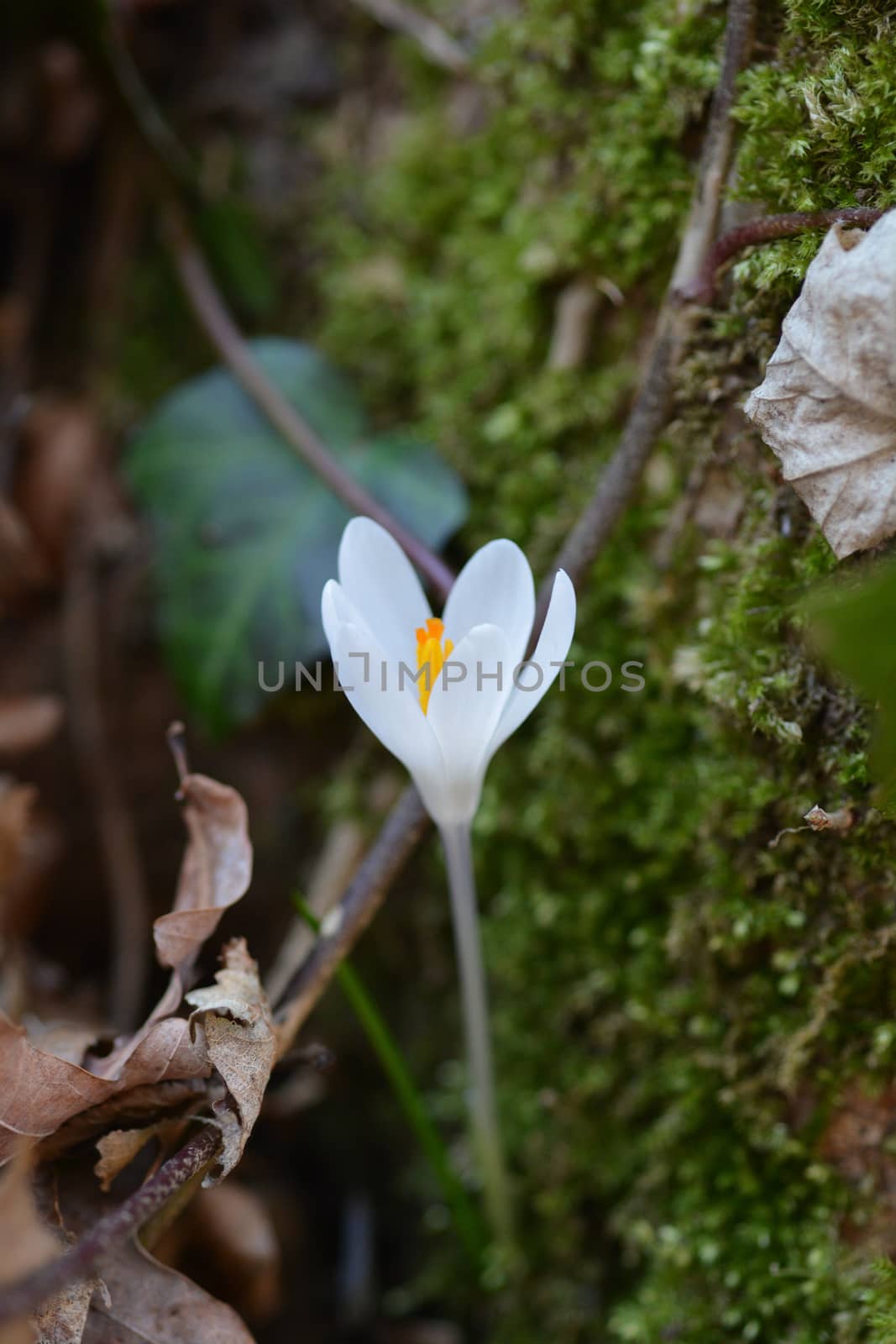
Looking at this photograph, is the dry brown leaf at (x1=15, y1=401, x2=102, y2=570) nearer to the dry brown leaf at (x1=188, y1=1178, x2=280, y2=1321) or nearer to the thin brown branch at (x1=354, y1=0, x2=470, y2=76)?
the thin brown branch at (x1=354, y1=0, x2=470, y2=76)

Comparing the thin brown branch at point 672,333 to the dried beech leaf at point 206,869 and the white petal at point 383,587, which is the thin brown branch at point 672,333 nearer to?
the white petal at point 383,587

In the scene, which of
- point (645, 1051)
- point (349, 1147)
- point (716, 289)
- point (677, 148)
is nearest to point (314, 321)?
point (677, 148)

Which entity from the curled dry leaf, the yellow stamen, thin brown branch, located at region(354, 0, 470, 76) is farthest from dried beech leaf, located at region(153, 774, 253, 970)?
thin brown branch, located at region(354, 0, 470, 76)

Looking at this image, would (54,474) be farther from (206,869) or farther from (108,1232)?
(108,1232)

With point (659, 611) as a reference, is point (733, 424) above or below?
above

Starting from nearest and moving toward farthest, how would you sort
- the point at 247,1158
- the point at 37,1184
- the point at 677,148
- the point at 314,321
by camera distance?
the point at 37,1184, the point at 677,148, the point at 247,1158, the point at 314,321

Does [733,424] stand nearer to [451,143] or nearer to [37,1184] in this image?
[451,143]

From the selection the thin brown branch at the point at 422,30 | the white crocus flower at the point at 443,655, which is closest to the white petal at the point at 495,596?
the white crocus flower at the point at 443,655
